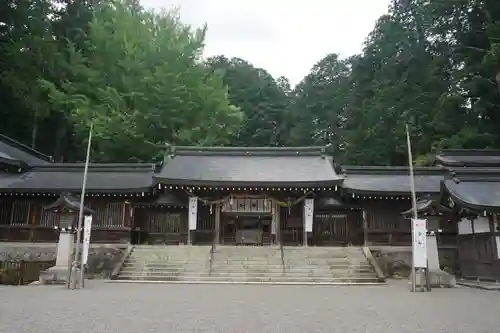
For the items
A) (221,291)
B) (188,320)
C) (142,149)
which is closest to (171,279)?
(221,291)

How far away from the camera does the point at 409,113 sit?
30.7m

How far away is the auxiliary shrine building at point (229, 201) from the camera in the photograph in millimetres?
19828

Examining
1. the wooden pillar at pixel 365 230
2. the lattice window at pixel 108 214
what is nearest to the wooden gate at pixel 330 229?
the wooden pillar at pixel 365 230

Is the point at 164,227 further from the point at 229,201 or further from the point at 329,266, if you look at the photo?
the point at 329,266

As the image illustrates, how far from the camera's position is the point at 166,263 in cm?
1681

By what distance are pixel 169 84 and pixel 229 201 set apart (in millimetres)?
10609

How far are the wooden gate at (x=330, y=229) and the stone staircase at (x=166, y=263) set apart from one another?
19.5 feet

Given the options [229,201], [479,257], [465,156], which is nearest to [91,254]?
[229,201]

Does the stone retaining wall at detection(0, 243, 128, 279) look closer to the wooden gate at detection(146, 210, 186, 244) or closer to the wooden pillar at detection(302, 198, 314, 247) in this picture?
the wooden gate at detection(146, 210, 186, 244)

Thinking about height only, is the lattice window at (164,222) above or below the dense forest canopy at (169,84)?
below

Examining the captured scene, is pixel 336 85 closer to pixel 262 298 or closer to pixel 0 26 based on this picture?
pixel 0 26

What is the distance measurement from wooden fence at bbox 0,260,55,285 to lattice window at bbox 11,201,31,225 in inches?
179

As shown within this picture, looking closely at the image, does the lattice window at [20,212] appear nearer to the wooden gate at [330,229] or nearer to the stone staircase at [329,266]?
the stone staircase at [329,266]

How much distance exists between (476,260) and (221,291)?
9.58m
